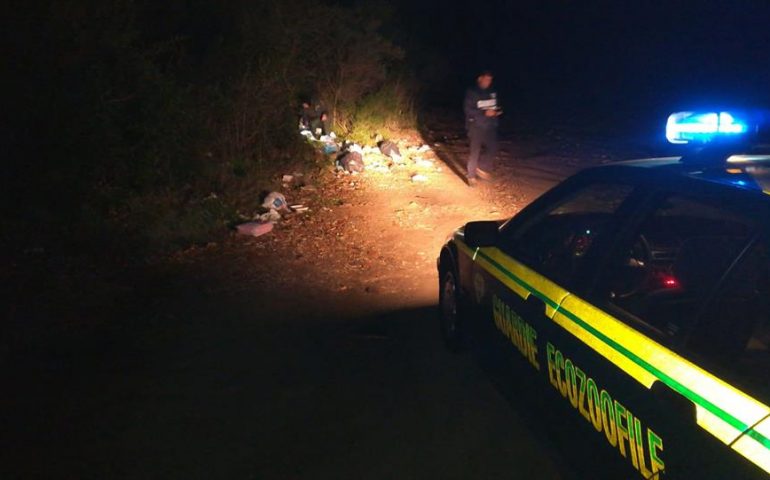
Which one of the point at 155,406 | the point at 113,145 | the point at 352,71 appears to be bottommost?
the point at 155,406

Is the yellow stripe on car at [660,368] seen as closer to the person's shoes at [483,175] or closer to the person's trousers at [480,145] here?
the person's trousers at [480,145]

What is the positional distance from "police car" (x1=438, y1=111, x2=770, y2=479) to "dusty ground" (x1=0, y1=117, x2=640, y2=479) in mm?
551

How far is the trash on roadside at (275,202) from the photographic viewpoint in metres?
9.64

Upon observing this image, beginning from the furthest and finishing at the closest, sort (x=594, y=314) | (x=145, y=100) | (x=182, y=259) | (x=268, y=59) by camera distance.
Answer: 1. (x=268, y=59)
2. (x=145, y=100)
3. (x=182, y=259)
4. (x=594, y=314)

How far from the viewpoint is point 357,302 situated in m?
6.47

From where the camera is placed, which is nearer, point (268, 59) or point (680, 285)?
point (680, 285)

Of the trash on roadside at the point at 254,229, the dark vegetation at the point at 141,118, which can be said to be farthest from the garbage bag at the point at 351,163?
the trash on roadside at the point at 254,229

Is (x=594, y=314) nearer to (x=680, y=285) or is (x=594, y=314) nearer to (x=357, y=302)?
(x=680, y=285)

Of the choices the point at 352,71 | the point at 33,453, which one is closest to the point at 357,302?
the point at 33,453

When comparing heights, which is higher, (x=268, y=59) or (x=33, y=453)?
(x=268, y=59)

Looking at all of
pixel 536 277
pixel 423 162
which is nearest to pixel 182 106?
pixel 423 162

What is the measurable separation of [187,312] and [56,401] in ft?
5.93

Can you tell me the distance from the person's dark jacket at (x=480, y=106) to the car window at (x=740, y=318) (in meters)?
8.18

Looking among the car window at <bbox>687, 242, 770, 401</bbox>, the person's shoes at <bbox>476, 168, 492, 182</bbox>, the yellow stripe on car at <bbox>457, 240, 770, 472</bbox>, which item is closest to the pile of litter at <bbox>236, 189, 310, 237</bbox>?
the person's shoes at <bbox>476, 168, 492, 182</bbox>
